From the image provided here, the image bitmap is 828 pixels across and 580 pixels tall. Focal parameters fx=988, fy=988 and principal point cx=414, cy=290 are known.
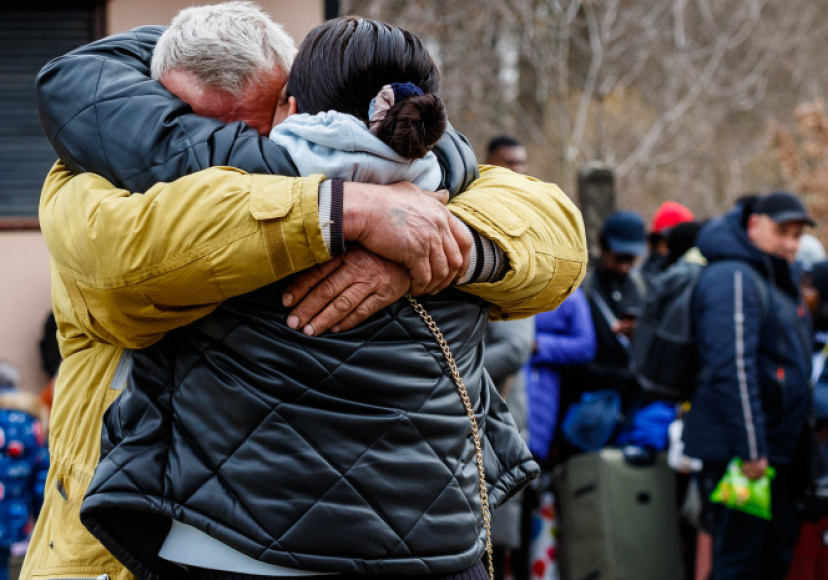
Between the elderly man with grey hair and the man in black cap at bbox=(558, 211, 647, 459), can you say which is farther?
the man in black cap at bbox=(558, 211, 647, 459)

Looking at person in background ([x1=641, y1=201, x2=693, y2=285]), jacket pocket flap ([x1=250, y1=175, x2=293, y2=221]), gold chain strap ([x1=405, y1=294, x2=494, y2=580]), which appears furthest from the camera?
person in background ([x1=641, y1=201, x2=693, y2=285])

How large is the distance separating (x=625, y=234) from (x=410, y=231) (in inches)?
179

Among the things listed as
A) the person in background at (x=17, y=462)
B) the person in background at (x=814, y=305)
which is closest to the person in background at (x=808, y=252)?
the person in background at (x=814, y=305)

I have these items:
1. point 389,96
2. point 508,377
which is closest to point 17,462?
point 508,377

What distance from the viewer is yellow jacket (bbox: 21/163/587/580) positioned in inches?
64.3

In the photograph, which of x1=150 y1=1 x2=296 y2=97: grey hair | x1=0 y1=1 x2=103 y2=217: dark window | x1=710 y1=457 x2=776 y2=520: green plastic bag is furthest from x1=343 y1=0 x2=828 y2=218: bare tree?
x1=150 y1=1 x2=296 y2=97: grey hair

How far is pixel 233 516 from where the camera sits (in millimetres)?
1673

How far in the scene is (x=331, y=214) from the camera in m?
1.66

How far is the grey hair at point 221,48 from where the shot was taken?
6.17 feet

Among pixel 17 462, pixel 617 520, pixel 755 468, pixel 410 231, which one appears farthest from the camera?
pixel 617 520

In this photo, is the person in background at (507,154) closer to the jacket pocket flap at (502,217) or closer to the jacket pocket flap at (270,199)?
the jacket pocket flap at (502,217)

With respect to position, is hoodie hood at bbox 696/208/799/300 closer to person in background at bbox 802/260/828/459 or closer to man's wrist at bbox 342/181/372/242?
person in background at bbox 802/260/828/459

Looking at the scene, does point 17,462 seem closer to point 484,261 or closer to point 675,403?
point 675,403

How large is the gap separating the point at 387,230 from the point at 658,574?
4.29 m
